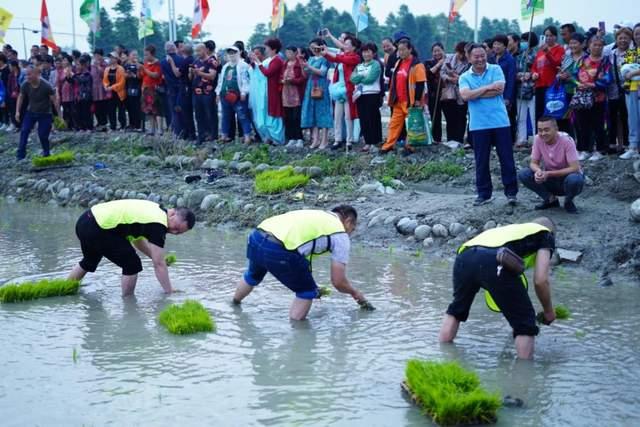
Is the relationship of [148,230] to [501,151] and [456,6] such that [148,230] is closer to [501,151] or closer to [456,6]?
[501,151]

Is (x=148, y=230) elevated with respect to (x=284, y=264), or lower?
elevated

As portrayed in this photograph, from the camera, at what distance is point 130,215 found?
822cm

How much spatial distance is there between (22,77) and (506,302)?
57.2 ft

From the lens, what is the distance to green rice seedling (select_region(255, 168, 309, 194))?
513 inches

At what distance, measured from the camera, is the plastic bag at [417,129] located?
1342 centimetres

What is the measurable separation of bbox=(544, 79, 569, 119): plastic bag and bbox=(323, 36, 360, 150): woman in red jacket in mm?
3285

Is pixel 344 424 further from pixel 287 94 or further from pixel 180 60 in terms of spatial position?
pixel 180 60

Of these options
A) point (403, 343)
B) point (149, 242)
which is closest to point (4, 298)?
point (149, 242)

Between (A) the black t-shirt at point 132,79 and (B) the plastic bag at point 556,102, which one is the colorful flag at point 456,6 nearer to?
(B) the plastic bag at point 556,102

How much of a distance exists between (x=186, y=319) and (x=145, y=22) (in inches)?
627

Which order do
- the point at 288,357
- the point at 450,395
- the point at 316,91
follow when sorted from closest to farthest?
the point at 450,395, the point at 288,357, the point at 316,91

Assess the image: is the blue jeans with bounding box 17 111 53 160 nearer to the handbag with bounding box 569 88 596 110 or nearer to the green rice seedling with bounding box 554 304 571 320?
the handbag with bounding box 569 88 596 110

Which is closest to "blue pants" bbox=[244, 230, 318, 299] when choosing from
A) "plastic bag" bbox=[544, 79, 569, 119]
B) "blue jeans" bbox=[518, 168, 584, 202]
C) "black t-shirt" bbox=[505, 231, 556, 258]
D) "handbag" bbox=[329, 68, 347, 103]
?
"black t-shirt" bbox=[505, 231, 556, 258]

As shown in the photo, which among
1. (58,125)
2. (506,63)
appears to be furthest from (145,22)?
(506,63)
